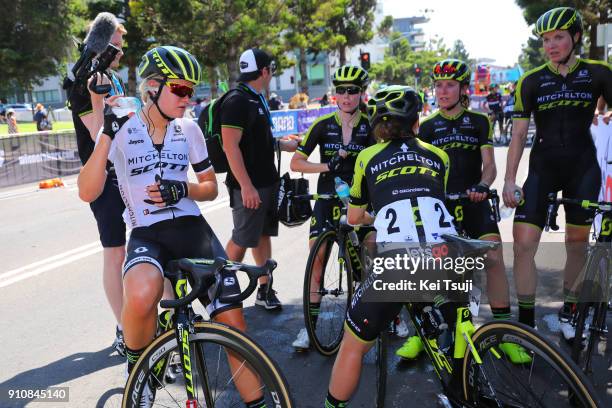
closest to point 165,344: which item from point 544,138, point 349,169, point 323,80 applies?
point 349,169

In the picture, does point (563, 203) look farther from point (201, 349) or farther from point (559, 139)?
point (201, 349)

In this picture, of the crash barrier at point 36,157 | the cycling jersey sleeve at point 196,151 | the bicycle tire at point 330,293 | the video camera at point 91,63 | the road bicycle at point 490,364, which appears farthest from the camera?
the crash barrier at point 36,157

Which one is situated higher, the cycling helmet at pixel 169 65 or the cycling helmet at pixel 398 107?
the cycling helmet at pixel 169 65

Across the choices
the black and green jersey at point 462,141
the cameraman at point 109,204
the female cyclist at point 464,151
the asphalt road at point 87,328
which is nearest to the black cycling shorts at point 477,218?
the female cyclist at point 464,151

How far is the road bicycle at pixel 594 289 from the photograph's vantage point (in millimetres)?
3783

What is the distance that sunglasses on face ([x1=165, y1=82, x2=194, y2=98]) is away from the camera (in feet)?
10.7

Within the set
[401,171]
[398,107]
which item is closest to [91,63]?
[398,107]

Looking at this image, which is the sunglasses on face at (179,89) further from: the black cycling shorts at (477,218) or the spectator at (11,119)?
the spectator at (11,119)

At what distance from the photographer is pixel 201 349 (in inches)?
114

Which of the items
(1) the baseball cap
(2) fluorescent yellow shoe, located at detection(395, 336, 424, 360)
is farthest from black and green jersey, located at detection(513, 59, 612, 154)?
(1) the baseball cap

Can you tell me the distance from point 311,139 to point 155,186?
2225 mm

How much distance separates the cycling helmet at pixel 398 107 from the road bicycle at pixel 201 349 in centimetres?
104

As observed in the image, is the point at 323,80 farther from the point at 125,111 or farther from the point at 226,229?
the point at 125,111

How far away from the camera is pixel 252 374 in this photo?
2.87 m
